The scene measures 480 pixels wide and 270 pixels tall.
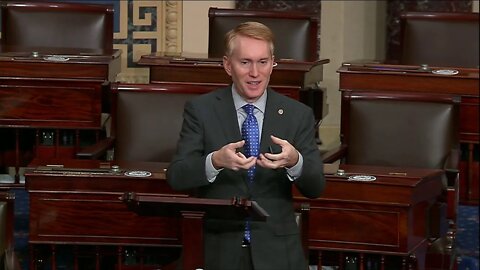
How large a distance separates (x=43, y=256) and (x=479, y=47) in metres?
2.88

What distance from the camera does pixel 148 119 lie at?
5.07 m

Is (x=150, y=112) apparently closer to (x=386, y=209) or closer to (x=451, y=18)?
(x=386, y=209)

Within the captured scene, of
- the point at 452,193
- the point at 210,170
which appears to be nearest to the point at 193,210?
the point at 210,170

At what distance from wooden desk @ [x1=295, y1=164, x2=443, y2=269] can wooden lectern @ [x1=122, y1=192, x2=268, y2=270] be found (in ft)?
3.28

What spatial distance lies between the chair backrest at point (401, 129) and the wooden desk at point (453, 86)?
16.5 inches

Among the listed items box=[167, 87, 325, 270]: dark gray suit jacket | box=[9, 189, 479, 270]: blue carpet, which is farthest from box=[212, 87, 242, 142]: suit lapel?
box=[9, 189, 479, 270]: blue carpet

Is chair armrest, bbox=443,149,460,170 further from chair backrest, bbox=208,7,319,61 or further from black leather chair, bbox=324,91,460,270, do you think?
chair backrest, bbox=208,7,319,61

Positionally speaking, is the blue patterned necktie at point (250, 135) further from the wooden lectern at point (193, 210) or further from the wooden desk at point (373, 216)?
the wooden desk at point (373, 216)

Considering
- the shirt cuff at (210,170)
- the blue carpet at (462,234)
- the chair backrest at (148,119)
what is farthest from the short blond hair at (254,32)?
the blue carpet at (462,234)

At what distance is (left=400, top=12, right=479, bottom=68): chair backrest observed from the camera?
648 cm

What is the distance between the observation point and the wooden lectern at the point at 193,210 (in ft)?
10.9

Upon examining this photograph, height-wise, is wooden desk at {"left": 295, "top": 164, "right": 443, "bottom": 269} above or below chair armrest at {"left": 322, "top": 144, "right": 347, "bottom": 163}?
below

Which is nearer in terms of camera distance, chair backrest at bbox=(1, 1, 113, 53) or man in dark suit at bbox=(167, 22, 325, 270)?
man in dark suit at bbox=(167, 22, 325, 270)

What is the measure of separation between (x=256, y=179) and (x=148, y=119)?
1534 mm
